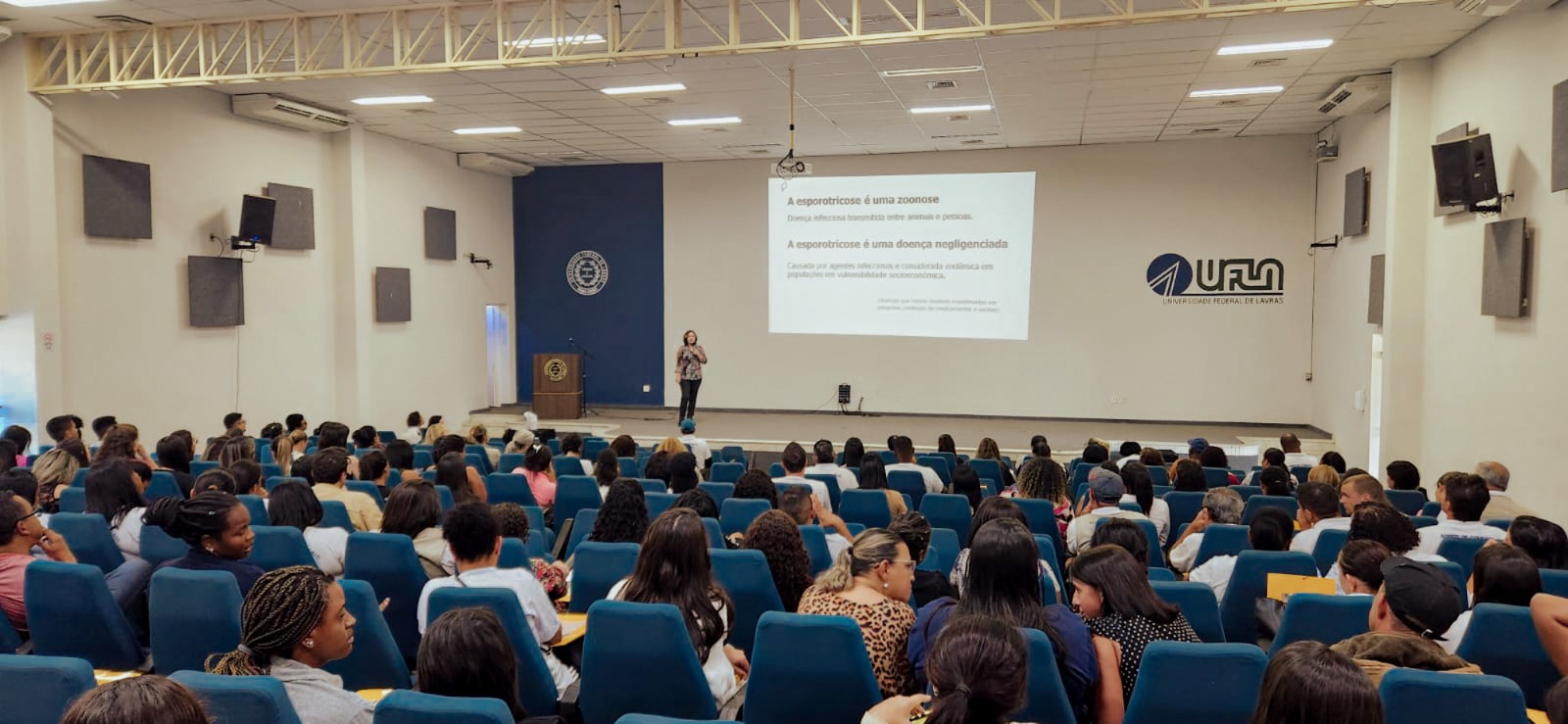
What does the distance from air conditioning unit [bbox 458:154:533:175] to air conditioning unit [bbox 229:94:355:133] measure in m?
3.15

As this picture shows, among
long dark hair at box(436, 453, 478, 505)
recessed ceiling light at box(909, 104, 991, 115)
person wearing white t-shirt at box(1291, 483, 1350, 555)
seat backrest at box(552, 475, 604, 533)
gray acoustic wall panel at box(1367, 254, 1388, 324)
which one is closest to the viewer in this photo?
person wearing white t-shirt at box(1291, 483, 1350, 555)

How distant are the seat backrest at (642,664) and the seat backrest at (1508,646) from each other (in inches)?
89.0

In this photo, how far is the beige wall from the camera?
13992 mm

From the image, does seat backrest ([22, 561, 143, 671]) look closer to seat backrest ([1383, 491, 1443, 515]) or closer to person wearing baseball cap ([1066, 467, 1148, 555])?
person wearing baseball cap ([1066, 467, 1148, 555])

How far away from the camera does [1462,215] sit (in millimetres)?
8844

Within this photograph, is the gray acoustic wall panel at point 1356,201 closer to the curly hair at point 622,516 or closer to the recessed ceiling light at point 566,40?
the recessed ceiling light at point 566,40

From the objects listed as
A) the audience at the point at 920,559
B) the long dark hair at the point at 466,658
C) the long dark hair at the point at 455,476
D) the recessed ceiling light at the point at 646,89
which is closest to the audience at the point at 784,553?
the audience at the point at 920,559

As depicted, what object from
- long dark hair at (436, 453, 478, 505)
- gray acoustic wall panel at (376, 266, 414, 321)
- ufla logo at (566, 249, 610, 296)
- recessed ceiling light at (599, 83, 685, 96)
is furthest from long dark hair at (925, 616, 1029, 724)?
ufla logo at (566, 249, 610, 296)

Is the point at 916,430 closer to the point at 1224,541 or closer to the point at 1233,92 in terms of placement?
the point at 1233,92

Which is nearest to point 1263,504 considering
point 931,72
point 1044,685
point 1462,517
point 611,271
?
point 1462,517

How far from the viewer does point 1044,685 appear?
265 cm

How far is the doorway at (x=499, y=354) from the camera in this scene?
17000 mm

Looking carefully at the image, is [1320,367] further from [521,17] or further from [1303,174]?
[521,17]

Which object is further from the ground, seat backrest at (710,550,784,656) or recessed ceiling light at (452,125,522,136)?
recessed ceiling light at (452,125,522,136)
